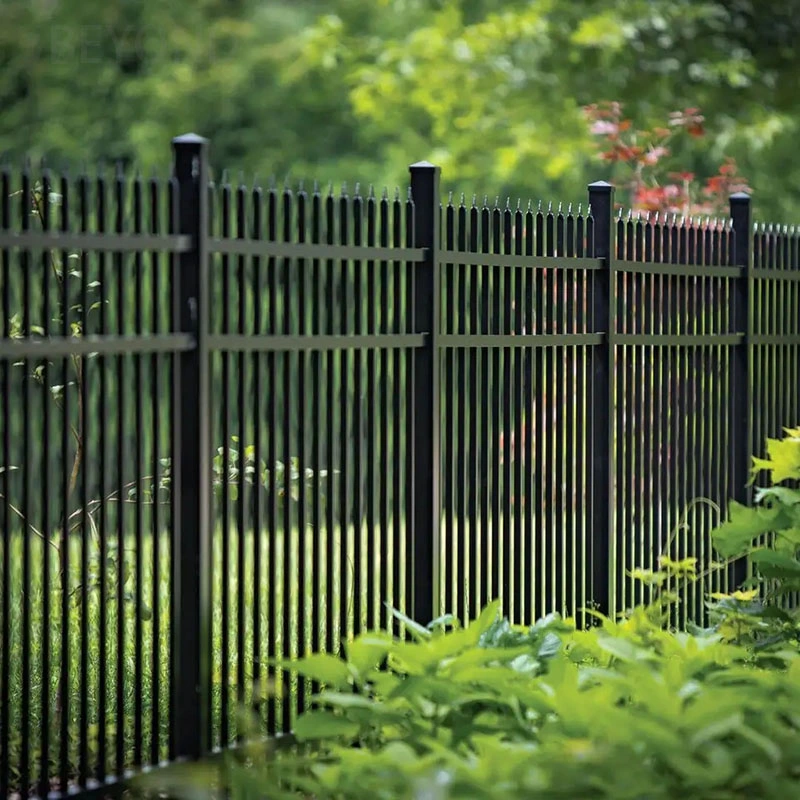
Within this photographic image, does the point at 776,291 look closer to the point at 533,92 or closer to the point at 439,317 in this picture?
the point at 439,317

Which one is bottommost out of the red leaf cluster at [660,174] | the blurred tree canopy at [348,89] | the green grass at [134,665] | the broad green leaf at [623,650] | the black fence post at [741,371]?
the green grass at [134,665]

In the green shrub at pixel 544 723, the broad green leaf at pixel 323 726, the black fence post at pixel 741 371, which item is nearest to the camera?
the green shrub at pixel 544 723

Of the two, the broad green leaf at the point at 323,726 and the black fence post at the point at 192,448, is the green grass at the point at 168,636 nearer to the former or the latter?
the black fence post at the point at 192,448

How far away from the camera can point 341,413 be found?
5.60 metres

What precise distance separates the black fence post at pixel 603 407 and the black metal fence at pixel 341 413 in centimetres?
1

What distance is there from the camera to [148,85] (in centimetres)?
2688

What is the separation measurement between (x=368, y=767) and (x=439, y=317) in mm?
2720

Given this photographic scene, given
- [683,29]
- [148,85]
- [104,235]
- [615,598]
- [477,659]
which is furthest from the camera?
[148,85]

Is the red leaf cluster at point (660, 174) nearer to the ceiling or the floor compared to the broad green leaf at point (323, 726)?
nearer to the ceiling

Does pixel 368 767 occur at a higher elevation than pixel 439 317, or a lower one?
lower

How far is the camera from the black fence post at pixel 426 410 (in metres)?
5.88

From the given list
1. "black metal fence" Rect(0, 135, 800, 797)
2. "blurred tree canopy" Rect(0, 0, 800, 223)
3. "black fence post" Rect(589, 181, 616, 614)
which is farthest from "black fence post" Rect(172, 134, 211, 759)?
"blurred tree canopy" Rect(0, 0, 800, 223)

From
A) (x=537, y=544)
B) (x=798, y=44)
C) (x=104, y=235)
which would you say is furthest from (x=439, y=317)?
(x=798, y=44)

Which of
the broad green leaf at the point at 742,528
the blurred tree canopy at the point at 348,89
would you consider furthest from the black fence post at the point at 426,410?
the blurred tree canopy at the point at 348,89
